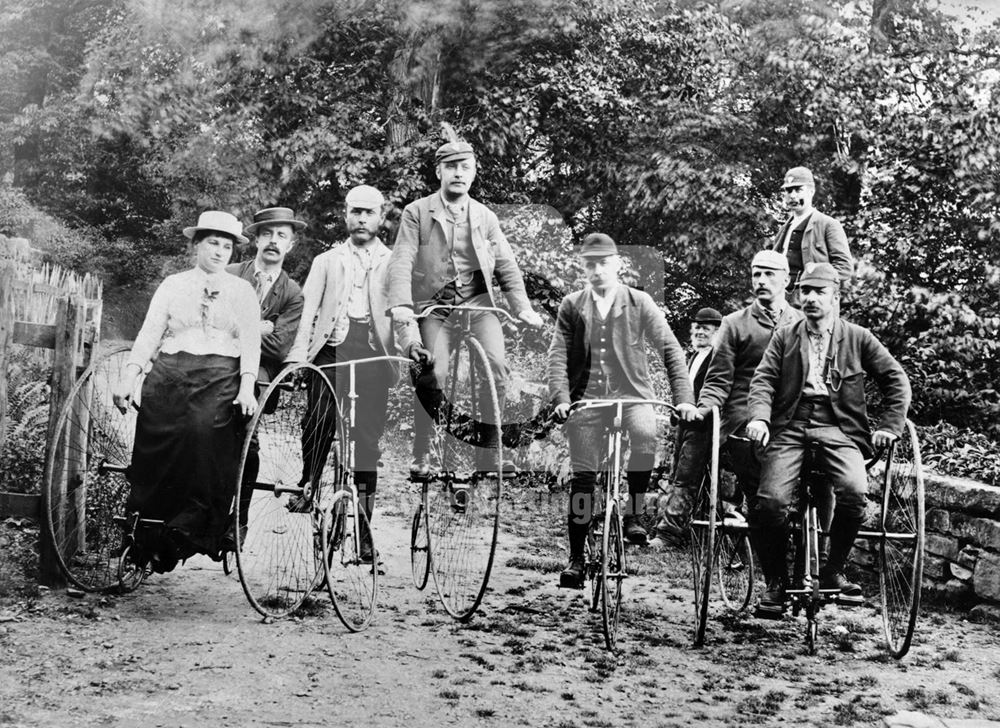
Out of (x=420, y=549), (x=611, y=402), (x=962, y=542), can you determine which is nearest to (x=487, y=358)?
(x=611, y=402)

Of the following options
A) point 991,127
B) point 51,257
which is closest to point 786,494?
point 991,127

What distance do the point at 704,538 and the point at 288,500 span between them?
6.28 ft

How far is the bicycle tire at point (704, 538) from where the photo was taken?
4258 millimetres

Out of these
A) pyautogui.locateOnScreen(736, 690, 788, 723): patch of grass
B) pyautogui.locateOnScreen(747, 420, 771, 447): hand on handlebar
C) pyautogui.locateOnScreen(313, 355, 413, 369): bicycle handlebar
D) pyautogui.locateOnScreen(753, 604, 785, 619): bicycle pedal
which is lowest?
pyautogui.locateOnScreen(736, 690, 788, 723): patch of grass

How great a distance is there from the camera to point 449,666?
4262 millimetres

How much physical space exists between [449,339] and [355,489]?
2.70 ft

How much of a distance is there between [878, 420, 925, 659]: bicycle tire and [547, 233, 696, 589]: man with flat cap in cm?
93

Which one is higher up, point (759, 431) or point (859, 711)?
point (759, 431)

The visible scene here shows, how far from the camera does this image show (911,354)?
6.86 meters

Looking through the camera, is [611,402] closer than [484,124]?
Yes

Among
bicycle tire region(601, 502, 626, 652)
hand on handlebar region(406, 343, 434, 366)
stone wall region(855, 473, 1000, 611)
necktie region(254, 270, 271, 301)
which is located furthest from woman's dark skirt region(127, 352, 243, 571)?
stone wall region(855, 473, 1000, 611)

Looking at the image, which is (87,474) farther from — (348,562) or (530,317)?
(530,317)

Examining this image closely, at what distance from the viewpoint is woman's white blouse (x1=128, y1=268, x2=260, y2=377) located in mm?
4594

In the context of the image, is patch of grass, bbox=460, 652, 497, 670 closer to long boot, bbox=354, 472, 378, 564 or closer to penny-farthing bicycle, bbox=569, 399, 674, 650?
penny-farthing bicycle, bbox=569, 399, 674, 650
